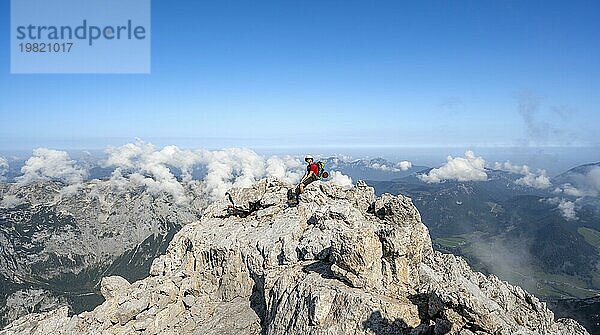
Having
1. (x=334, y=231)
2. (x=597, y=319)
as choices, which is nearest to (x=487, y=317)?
(x=334, y=231)

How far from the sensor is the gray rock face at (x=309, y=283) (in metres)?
18.6

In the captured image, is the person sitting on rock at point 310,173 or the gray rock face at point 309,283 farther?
the person sitting on rock at point 310,173

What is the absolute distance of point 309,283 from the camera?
866 inches

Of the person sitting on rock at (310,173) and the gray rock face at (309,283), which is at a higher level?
the person sitting on rock at (310,173)

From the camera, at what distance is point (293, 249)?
2775 centimetres

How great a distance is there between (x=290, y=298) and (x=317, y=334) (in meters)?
3.27

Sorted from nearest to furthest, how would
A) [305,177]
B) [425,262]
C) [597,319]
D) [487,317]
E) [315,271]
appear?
1. [487,317]
2. [315,271]
3. [425,262]
4. [305,177]
5. [597,319]

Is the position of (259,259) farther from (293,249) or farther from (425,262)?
(425,262)

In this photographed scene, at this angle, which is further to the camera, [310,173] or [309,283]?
[310,173]

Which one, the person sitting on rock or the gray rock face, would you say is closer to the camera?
the gray rock face

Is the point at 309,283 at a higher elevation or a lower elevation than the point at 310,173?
lower

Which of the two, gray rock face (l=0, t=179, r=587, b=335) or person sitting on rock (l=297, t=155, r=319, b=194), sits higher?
person sitting on rock (l=297, t=155, r=319, b=194)

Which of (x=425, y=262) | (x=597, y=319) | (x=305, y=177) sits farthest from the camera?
(x=597, y=319)

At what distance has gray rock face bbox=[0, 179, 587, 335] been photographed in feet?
61.0
